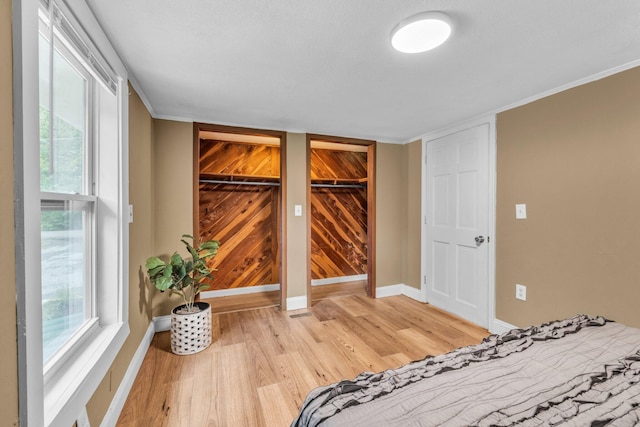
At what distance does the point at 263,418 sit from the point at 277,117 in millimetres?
2510

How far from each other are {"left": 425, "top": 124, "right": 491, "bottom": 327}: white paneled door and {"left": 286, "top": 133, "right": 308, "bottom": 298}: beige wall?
156 cm

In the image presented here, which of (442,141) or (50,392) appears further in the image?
(442,141)

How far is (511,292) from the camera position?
2586 mm

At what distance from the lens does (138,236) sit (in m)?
2.14

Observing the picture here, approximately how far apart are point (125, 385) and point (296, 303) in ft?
6.04

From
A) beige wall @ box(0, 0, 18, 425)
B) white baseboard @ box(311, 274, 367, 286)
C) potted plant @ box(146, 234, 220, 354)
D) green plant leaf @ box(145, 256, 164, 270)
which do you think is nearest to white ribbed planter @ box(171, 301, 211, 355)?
potted plant @ box(146, 234, 220, 354)

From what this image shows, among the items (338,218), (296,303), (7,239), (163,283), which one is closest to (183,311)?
(163,283)

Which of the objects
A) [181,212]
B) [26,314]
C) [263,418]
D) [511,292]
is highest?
[181,212]

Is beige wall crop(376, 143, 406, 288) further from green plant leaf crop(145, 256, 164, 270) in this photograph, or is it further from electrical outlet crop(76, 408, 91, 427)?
electrical outlet crop(76, 408, 91, 427)

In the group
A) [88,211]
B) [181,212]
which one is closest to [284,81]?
[88,211]

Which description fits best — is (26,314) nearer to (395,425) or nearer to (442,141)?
(395,425)

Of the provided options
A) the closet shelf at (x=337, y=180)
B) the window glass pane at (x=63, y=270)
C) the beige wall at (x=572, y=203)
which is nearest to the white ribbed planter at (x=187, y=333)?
the window glass pane at (x=63, y=270)

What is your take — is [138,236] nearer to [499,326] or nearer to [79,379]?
[79,379]

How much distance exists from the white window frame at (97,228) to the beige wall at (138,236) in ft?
0.71
